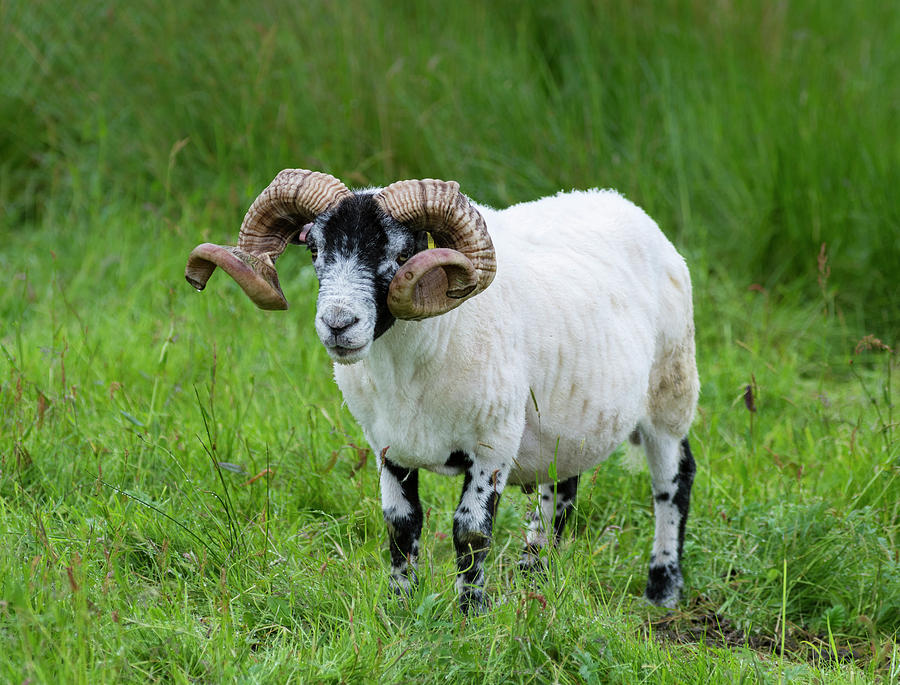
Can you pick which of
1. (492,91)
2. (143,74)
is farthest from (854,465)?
(143,74)

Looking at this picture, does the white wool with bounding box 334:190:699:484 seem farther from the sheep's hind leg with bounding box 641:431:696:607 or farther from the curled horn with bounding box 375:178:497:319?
the curled horn with bounding box 375:178:497:319

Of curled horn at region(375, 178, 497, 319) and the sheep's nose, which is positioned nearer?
the sheep's nose

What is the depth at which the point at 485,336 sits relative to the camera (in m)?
3.69

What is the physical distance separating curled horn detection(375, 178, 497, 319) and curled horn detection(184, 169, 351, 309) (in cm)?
22

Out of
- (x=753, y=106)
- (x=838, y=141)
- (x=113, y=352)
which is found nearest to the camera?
(x=113, y=352)

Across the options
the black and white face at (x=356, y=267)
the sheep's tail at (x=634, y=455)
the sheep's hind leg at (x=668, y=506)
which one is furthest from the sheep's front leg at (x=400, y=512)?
the sheep's tail at (x=634, y=455)

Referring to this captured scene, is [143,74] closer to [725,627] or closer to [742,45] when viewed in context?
[742,45]

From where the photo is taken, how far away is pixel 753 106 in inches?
309

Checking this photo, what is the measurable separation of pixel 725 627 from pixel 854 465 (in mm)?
1186

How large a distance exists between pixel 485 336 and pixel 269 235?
33.1 inches

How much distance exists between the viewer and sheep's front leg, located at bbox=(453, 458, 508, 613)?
12.0 ft

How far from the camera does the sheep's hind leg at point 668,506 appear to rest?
461cm

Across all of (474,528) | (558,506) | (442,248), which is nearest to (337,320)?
(442,248)

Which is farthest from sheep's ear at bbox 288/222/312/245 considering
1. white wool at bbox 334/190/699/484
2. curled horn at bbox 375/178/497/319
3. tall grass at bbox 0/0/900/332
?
tall grass at bbox 0/0/900/332
